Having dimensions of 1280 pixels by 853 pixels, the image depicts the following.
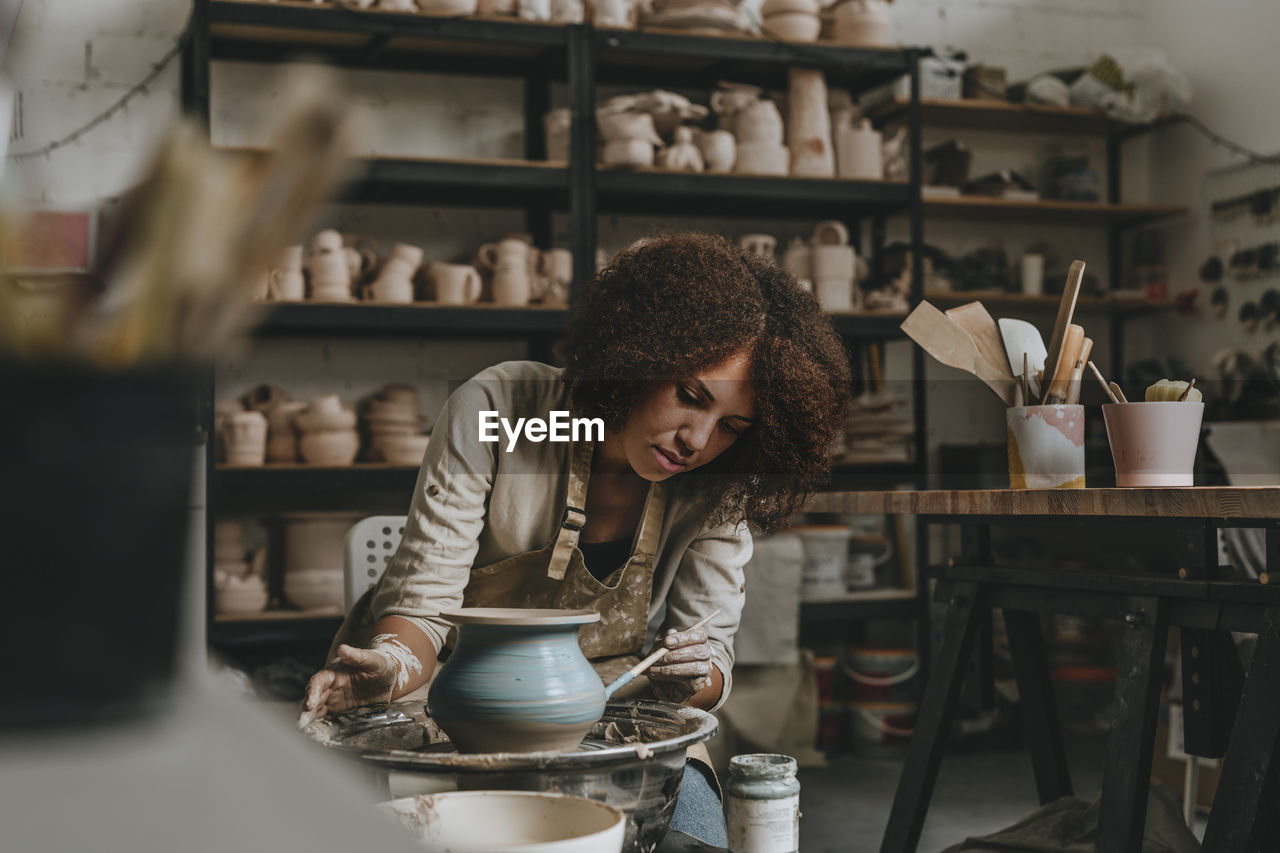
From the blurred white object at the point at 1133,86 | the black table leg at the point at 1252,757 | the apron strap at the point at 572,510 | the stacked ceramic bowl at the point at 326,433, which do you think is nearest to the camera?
the black table leg at the point at 1252,757

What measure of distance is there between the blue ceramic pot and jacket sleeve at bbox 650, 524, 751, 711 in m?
0.67

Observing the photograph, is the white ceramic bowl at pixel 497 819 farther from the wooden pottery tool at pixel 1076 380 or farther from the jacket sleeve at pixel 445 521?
the wooden pottery tool at pixel 1076 380

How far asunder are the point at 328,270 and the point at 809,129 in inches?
60.6

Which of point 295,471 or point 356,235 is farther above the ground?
point 356,235

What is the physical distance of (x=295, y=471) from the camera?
318 cm

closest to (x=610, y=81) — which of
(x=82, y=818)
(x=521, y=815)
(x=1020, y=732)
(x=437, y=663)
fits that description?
(x=1020, y=732)

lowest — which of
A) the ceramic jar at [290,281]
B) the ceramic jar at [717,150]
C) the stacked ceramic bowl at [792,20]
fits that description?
the ceramic jar at [290,281]

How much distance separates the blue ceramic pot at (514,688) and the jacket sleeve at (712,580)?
0.67 metres

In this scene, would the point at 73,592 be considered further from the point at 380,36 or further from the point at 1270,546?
the point at 380,36

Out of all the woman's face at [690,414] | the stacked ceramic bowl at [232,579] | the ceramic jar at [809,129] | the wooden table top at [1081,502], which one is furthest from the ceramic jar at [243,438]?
the woman's face at [690,414]

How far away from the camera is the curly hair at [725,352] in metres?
1.41

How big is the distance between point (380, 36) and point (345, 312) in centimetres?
81

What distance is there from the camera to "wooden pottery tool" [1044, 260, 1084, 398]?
5.02 feet

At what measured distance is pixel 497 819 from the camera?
60 centimetres
